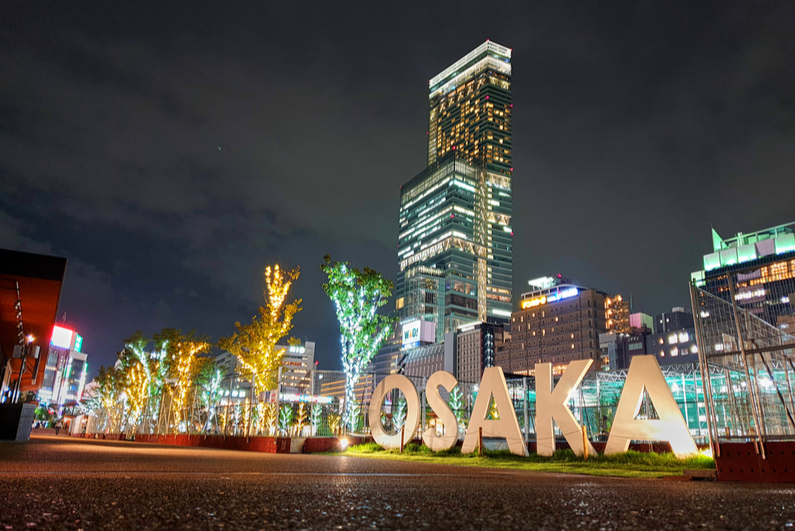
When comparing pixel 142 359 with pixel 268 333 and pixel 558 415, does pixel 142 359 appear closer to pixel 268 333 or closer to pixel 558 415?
pixel 268 333

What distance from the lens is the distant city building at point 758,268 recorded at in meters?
83.8

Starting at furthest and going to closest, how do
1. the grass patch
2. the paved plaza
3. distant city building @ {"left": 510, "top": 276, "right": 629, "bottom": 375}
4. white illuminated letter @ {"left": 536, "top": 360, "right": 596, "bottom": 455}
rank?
1. distant city building @ {"left": 510, "top": 276, "right": 629, "bottom": 375}
2. white illuminated letter @ {"left": 536, "top": 360, "right": 596, "bottom": 455}
3. the grass patch
4. the paved plaza

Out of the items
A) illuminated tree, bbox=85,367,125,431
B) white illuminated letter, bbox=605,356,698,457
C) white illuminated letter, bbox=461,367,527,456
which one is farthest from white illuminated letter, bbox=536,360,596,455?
illuminated tree, bbox=85,367,125,431

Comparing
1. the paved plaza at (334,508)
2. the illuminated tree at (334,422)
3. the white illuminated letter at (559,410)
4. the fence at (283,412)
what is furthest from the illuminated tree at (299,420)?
the paved plaza at (334,508)

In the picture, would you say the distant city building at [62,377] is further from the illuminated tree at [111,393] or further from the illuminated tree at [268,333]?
the illuminated tree at [268,333]

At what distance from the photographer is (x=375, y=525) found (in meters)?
2.07

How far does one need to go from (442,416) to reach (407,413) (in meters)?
1.78

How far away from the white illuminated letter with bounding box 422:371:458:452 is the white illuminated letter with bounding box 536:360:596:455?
2.80 m

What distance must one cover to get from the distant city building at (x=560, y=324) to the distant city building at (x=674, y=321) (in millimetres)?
11726

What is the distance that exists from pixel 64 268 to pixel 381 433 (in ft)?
36.4

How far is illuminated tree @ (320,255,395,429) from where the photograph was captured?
2036cm

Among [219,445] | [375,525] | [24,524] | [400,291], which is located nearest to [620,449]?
[375,525]

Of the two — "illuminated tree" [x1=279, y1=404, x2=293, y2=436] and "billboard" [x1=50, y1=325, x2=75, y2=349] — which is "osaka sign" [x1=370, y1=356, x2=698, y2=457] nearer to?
"illuminated tree" [x1=279, y1=404, x2=293, y2=436]

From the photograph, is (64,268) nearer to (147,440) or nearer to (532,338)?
(147,440)
